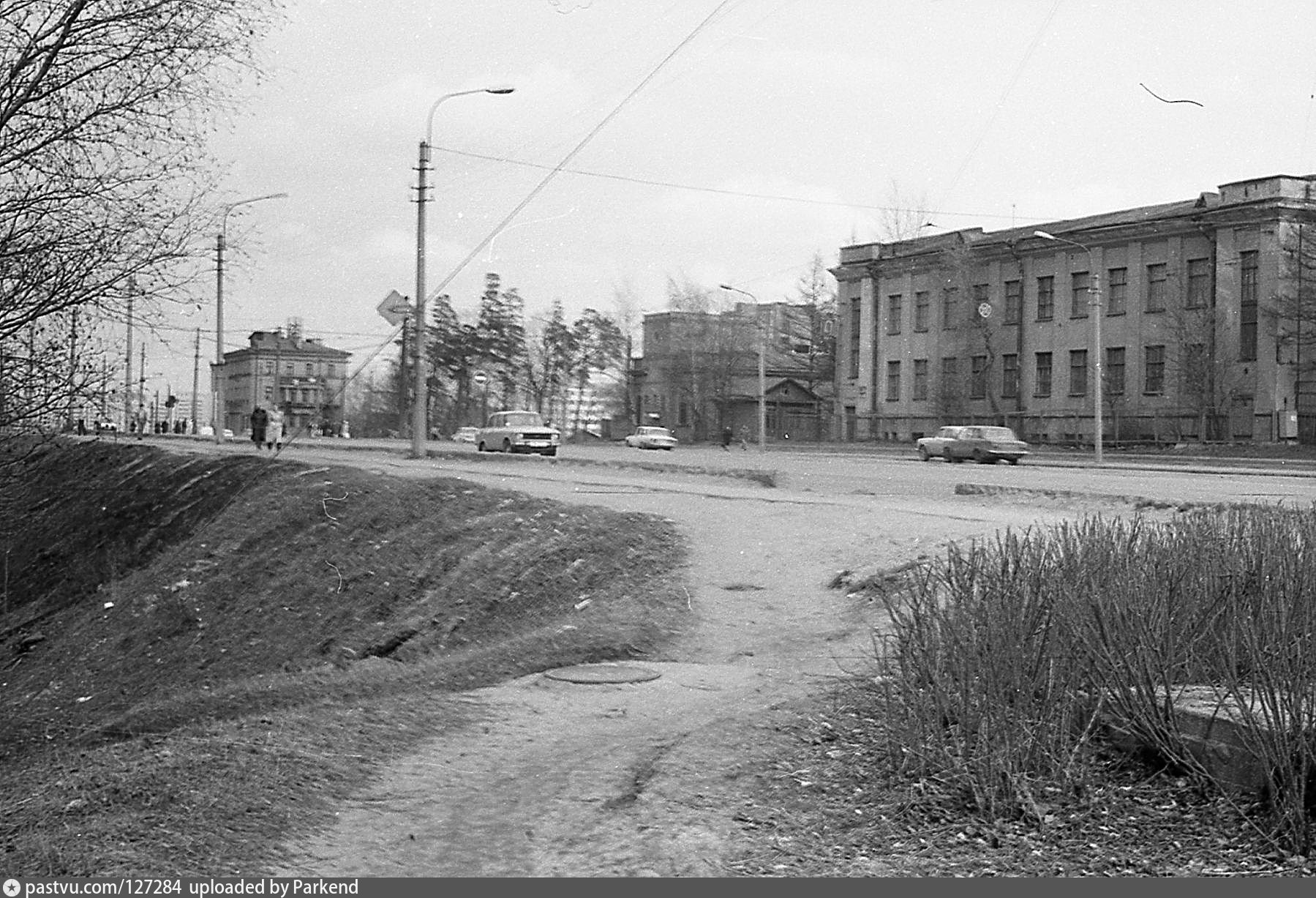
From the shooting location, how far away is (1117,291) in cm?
6675

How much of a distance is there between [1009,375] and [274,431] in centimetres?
4512

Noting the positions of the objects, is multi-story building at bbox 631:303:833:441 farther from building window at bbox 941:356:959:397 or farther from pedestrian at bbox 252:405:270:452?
pedestrian at bbox 252:405:270:452

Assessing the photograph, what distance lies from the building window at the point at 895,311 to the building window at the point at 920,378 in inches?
110

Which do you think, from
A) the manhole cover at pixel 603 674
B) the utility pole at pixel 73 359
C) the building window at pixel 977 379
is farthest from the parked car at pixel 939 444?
the manhole cover at pixel 603 674

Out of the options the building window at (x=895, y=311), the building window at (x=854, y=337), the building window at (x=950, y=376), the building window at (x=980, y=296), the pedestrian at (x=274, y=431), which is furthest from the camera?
the building window at (x=854, y=337)

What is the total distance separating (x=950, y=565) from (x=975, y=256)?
2739 inches

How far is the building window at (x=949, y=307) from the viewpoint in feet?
253

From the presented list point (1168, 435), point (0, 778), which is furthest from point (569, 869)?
point (1168, 435)

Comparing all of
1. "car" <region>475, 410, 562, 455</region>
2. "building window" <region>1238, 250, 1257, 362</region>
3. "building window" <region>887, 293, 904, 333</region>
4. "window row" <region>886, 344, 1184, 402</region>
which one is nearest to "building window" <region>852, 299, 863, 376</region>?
"building window" <region>887, 293, 904, 333</region>

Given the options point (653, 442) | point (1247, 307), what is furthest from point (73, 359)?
point (1247, 307)

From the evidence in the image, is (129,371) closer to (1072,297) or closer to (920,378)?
(1072,297)

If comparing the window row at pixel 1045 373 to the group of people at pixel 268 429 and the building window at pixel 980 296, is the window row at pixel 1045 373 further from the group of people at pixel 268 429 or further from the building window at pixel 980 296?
the group of people at pixel 268 429

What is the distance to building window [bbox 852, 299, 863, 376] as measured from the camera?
85.3 meters

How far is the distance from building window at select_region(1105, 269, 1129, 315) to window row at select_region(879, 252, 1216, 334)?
0.12 ft
